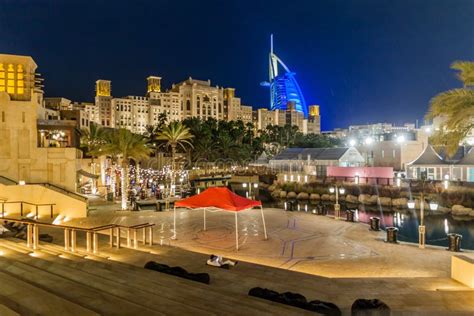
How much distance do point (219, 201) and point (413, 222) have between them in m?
20.8

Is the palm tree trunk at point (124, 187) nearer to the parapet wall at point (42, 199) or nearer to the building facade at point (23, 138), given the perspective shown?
the building facade at point (23, 138)

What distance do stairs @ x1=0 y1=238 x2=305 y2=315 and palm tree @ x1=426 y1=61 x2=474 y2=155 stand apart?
10128 millimetres

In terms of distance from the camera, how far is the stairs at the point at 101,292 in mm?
5176

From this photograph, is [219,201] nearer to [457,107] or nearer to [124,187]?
[457,107]

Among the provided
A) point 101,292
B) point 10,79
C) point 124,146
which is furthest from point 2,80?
point 101,292

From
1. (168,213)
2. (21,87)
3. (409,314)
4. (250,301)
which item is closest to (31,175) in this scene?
(21,87)

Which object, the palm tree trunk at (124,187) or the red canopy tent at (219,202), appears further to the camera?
the palm tree trunk at (124,187)

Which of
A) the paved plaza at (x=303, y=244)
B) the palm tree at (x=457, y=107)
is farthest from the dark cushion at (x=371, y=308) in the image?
the palm tree at (x=457, y=107)

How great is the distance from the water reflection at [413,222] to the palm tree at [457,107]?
892cm

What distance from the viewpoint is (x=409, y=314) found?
620 centimetres

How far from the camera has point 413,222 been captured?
28.8m

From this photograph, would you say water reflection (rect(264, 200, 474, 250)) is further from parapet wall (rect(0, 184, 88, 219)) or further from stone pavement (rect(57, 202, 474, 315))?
parapet wall (rect(0, 184, 88, 219))

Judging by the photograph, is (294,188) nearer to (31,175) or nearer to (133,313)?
(31,175)

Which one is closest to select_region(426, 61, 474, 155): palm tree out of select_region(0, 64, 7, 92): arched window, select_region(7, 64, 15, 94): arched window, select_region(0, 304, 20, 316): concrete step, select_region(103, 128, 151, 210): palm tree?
select_region(0, 304, 20, 316): concrete step
